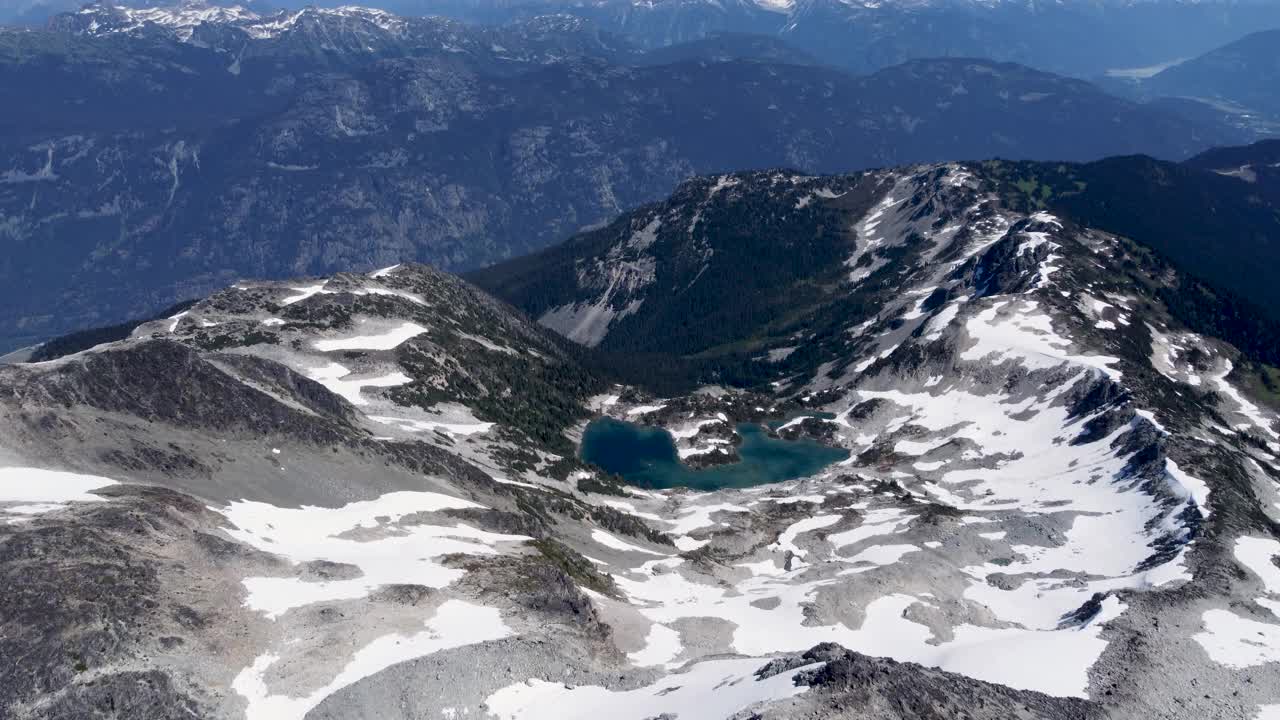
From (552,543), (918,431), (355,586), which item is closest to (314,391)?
(552,543)

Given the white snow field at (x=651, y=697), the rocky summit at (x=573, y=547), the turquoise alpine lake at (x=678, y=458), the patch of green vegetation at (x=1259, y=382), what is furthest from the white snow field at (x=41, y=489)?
the patch of green vegetation at (x=1259, y=382)

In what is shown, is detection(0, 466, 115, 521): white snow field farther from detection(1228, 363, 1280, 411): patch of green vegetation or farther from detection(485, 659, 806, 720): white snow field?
detection(1228, 363, 1280, 411): patch of green vegetation

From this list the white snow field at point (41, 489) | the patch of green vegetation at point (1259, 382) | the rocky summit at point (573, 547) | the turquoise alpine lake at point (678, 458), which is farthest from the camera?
the patch of green vegetation at point (1259, 382)

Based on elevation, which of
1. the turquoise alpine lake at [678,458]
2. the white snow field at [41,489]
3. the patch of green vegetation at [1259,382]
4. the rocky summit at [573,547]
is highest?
the white snow field at [41,489]

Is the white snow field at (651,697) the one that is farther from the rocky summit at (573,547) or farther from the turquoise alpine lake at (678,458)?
the turquoise alpine lake at (678,458)

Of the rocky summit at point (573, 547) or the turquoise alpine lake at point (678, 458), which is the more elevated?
the rocky summit at point (573, 547)

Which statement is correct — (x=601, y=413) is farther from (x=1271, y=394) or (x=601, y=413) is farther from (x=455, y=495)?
(x=1271, y=394)
